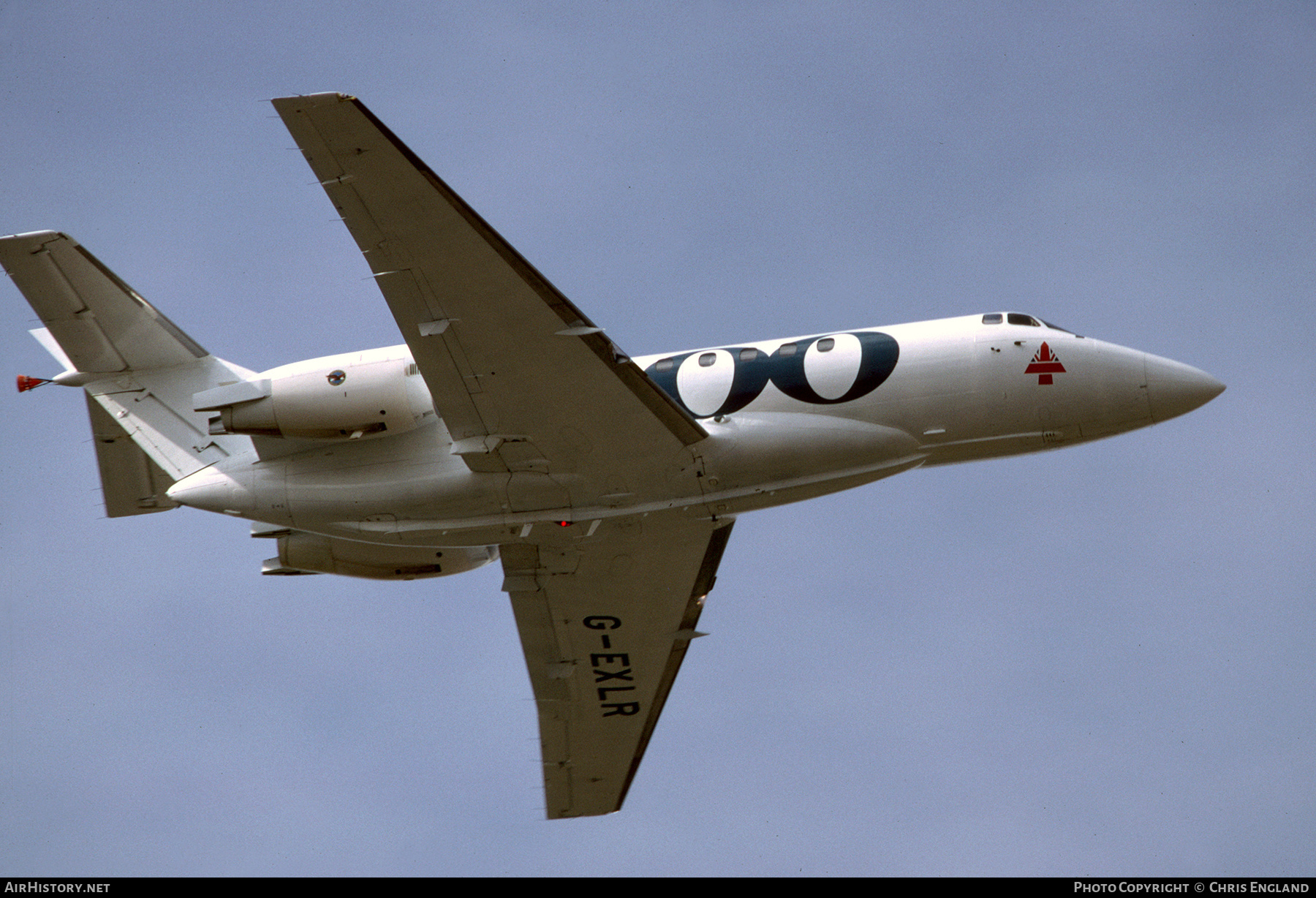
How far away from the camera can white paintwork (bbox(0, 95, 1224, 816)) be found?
22.8 metres

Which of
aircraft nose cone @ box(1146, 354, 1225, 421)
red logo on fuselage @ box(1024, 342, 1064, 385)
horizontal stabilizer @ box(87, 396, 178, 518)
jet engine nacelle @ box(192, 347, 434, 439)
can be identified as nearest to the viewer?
jet engine nacelle @ box(192, 347, 434, 439)

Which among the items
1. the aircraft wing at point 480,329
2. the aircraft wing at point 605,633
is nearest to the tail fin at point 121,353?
the aircraft wing at point 480,329

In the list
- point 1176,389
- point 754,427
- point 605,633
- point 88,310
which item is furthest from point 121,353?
point 1176,389

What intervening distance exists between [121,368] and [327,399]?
6.03m

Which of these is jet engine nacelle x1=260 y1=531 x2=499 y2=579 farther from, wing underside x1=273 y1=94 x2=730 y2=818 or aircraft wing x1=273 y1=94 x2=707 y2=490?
aircraft wing x1=273 y1=94 x2=707 y2=490

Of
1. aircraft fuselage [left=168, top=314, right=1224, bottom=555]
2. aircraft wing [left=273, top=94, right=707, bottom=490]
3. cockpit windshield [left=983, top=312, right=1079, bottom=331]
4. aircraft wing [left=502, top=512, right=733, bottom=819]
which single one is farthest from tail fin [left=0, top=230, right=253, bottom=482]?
cockpit windshield [left=983, top=312, right=1079, bottom=331]

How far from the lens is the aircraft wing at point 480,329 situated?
21.1m

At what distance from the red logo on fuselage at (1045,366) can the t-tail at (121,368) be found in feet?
49.2

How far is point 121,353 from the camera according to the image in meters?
27.7

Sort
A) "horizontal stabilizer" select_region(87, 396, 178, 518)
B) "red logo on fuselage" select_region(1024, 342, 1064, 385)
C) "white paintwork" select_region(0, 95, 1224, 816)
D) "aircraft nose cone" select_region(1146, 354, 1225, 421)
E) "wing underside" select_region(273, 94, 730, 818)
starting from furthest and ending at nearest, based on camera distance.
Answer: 1. "horizontal stabilizer" select_region(87, 396, 178, 518)
2. "aircraft nose cone" select_region(1146, 354, 1225, 421)
3. "red logo on fuselage" select_region(1024, 342, 1064, 385)
4. "white paintwork" select_region(0, 95, 1224, 816)
5. "wing underside" select_region(273, 94, 730, 818)

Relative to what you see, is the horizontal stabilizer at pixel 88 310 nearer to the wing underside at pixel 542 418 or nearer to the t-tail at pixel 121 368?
the t-tail at pixel 121 368

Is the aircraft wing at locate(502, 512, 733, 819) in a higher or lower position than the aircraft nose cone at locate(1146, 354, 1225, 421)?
lower

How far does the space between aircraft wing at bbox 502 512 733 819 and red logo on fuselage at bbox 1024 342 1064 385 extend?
251 inches

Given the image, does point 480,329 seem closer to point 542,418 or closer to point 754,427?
point 542,418
